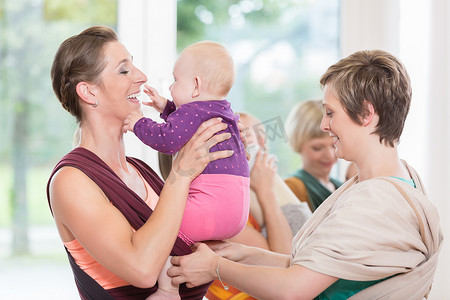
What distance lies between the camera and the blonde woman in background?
9.70 ft

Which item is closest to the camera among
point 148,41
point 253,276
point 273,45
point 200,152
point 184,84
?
point 253,276

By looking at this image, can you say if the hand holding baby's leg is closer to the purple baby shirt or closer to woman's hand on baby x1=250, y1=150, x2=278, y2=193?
the purple baby shirt

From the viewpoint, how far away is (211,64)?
177 centimetres

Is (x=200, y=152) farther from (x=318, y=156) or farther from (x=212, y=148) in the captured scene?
(x=318, y=156)

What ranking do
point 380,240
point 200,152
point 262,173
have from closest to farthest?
point 380,240 < point 200,152 < point 262,173

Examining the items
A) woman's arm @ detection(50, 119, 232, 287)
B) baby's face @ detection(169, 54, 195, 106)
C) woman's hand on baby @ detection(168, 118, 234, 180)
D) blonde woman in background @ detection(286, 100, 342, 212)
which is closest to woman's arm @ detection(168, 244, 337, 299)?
woman's arm @ detection(50, 119, 232, 287)

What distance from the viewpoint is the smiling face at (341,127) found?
1562 mm

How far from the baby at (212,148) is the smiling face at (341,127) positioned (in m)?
0.34

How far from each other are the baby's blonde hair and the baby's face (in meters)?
0.02

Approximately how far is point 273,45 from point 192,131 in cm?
221

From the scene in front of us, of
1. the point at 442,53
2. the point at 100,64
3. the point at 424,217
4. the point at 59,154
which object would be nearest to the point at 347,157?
the point at 424,217

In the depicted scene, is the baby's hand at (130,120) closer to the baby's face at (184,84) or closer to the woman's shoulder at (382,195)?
the baby's face at (184,84)

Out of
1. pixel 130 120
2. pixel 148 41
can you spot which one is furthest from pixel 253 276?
pixel 148 41

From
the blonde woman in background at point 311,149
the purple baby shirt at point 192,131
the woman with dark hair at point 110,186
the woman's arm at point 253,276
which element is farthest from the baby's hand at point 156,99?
the blonde woman in background at point 311,149
